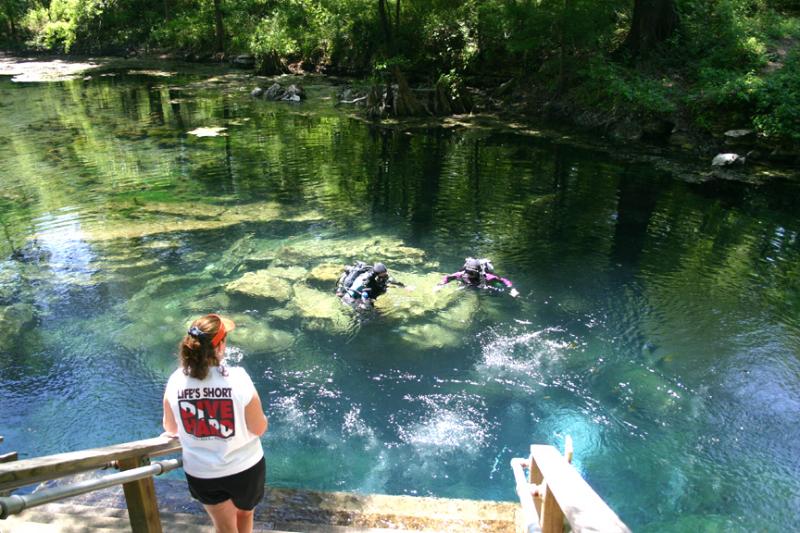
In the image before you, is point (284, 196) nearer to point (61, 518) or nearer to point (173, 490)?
point (173, 490)

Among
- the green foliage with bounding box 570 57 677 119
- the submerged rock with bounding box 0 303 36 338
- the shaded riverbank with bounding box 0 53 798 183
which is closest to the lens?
the submerged rock with bounding box 0 303 36 338

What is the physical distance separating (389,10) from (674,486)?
26.5m

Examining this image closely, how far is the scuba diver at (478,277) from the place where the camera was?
9016mm

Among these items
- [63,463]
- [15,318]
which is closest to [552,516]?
[63,463]

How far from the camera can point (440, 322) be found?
8422 millimetres

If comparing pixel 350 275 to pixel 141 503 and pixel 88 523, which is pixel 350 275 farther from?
pixel 141 503

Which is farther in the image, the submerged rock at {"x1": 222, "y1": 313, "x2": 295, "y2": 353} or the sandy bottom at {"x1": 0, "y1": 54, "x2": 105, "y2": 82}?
the sandy bottom at {"x1": 0, "y1": 54, "x2": 105, "y2": 82}

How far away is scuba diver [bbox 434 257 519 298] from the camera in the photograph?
9.02 m

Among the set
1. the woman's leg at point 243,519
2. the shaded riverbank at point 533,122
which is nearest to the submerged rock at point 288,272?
the woman's leg at point 243,519

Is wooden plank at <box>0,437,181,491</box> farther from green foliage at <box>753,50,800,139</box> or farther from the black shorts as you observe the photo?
green foliage at <box>753,50,800,139</box>

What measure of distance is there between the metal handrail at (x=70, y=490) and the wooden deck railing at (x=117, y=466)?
3.1 inches

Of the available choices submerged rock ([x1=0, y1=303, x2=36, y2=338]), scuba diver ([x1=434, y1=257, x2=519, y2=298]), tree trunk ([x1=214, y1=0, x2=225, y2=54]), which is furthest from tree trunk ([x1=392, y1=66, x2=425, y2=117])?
tree trunk ([x1=214, y1=0, x2=225, y2=54])

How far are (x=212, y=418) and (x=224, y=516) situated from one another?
618mm

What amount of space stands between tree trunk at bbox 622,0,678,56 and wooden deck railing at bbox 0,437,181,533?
2291 centimetres
